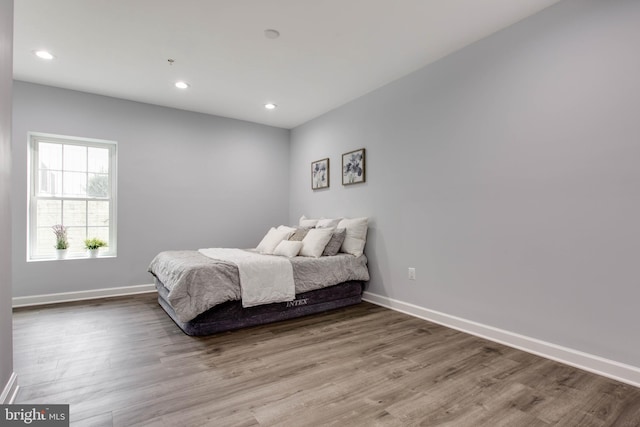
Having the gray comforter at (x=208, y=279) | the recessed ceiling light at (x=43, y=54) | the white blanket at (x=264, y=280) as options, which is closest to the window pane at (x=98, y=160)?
the recessed ceiling light at (x=43, y=54)

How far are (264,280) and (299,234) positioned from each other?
108 cm

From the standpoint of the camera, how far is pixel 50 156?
4.04 m

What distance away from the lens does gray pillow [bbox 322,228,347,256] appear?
388cm

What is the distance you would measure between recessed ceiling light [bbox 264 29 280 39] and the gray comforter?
2.15 meters

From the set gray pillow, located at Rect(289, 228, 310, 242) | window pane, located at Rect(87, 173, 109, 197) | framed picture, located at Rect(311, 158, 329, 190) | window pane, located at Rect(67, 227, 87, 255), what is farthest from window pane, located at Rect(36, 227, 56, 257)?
framed picture, located at Rect(311, 158, 329, 190)

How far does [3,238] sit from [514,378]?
10.3ft

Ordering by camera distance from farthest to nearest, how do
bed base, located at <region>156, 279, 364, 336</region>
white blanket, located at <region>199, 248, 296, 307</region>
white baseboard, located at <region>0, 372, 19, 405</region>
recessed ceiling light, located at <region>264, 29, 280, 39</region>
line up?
white blanket, located at <region>199, 248, 296, 307</region>
bed base, located at <region>156, 279, 364, 336</region>
recessed ceiling light, located at <region>264, 29, 280, 39</region>
white baseboard, located at <region>0, 372, 19, 405</region>

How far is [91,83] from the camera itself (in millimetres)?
3828

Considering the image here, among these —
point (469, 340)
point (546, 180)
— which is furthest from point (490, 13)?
point (469, 340)

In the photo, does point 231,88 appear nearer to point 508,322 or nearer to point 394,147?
point 394,147

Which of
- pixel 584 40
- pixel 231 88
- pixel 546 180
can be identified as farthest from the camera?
pixel 231 88

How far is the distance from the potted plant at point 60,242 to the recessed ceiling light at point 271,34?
139 inches

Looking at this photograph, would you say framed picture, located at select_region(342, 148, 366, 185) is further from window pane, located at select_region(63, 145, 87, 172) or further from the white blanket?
window pane, located at select_region(63, 145, 87, 172)

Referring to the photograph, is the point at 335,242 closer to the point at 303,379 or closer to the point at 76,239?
the point at 303,379
